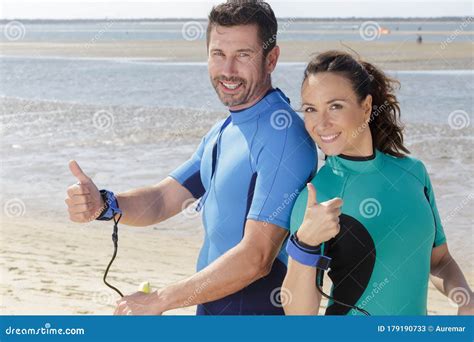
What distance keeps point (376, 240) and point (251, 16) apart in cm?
88

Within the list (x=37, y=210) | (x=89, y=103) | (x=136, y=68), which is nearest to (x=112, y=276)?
(x=37, y=210)

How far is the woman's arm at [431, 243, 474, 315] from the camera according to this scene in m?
2.53

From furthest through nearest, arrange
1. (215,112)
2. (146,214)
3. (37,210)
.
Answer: (215,112), (37,210), (146,214)

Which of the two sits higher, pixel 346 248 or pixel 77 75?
pixel 77 75

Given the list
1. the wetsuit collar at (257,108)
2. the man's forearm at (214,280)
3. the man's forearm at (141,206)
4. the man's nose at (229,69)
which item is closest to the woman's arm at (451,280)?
the man's forearm at (214,280)

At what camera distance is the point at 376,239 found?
8.29 feet

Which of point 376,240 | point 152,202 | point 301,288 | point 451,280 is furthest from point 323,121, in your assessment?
point 152,202

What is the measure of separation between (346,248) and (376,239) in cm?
10

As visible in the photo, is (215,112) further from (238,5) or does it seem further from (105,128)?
(238,5)

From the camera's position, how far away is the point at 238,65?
2818 mm

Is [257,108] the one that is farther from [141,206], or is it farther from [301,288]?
[301,288]

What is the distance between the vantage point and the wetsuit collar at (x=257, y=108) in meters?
2.86

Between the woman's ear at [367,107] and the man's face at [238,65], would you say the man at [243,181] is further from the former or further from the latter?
the woman's ear at [367,107]

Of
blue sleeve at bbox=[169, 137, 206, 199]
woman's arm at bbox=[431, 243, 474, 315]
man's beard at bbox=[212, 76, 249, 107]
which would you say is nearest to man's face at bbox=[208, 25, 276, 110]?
man's beard at bbox=[212, 76, 249, 107]
